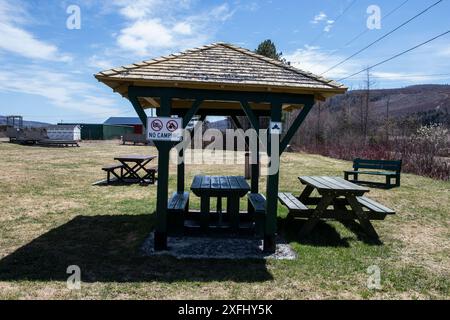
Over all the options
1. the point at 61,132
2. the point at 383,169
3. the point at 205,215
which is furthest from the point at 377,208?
the point at 61,132

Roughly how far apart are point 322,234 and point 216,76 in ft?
10.8

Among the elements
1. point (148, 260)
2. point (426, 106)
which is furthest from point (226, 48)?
point (426, 106)

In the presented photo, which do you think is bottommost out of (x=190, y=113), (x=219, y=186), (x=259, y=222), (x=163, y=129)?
(x=259, y=222)

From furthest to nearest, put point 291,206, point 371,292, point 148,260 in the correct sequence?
point 291,206 → point 148,260 → point 371,292

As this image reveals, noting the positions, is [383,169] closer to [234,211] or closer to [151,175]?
[151,175]

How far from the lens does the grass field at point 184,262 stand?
400 centimetres

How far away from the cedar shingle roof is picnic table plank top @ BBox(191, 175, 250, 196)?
1.55m

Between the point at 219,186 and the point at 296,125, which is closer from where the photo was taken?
the point at 296,125

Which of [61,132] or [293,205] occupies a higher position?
[61,132]

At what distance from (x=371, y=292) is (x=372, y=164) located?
1053 cm

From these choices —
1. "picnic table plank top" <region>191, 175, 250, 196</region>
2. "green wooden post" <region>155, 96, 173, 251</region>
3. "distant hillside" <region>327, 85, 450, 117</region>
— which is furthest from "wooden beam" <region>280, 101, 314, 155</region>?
"distant hillside" <region>327, 85, 450, 117</region>

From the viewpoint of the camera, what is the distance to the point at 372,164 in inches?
542

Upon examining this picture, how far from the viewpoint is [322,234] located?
250 inches

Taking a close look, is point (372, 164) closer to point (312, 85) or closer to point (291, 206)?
point (291, 206)
